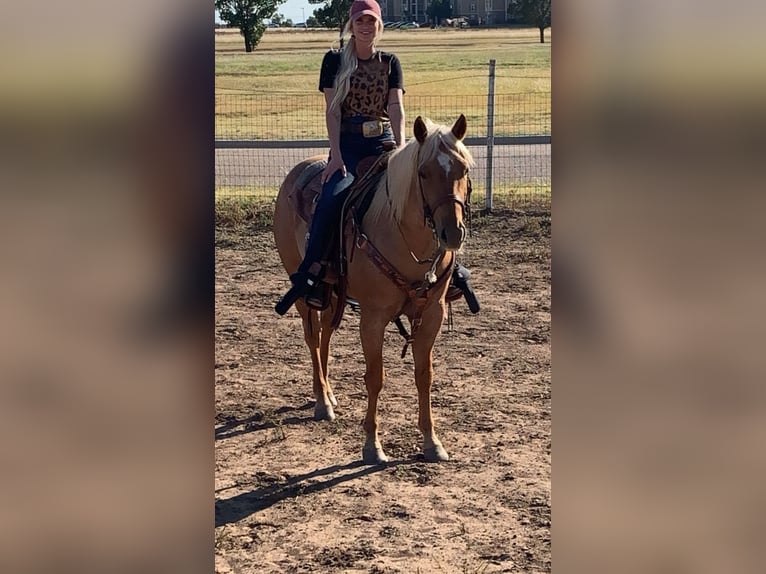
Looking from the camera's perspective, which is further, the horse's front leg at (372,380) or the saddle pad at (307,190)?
the saddle pad at (307,190)

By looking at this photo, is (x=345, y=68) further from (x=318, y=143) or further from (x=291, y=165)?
(x=318, y=143)

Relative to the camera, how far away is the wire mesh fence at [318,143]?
12.6m

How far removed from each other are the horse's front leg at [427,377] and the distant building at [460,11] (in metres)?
54.3

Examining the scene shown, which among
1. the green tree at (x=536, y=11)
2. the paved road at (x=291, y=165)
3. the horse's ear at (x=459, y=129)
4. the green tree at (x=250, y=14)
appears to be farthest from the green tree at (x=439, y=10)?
the horse's ear at (x=459, y=129)

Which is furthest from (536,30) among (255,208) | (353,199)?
(353,199)

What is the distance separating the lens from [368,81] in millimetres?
4773

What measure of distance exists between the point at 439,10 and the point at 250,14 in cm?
2651

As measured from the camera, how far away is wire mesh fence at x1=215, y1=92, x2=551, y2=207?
12586mm

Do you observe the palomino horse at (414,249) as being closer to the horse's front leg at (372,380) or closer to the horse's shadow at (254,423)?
the horse's front leg at (372,380)

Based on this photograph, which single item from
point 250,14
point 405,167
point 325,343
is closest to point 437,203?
point 405,167
